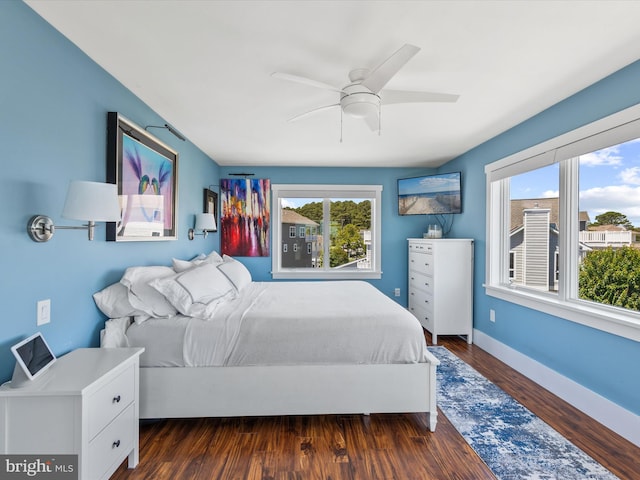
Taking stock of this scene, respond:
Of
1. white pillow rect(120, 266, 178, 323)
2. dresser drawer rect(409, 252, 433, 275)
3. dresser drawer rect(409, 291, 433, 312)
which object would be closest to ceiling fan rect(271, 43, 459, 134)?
white pillow rect(120, 266, 178, 323)

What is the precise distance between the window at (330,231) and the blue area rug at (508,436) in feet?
8.17

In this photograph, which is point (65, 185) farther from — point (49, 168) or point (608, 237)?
point (608, 237)

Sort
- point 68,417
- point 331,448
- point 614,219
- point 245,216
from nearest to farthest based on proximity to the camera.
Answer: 1. point 68,417
2. point 331,448
3. point 614,219
4. point 245,216

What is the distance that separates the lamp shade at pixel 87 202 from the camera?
1.54 m

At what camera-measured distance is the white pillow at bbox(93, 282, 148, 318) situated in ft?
6.73

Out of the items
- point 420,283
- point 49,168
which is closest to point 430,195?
point 420,283

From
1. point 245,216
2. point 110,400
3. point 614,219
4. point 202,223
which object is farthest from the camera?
point 245,216

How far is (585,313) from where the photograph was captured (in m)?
2.30

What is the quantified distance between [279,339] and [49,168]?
1.61m

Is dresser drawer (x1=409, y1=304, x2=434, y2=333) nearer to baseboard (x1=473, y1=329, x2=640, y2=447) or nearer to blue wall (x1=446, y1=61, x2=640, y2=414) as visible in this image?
blue wall (x1=446, y1=61, x2=640, y2=414)

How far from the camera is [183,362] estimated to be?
203cm

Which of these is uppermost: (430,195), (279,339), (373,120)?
(373,120)

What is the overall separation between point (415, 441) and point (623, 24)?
8.60 feet

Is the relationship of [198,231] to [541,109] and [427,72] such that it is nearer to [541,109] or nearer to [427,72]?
[427,72]
